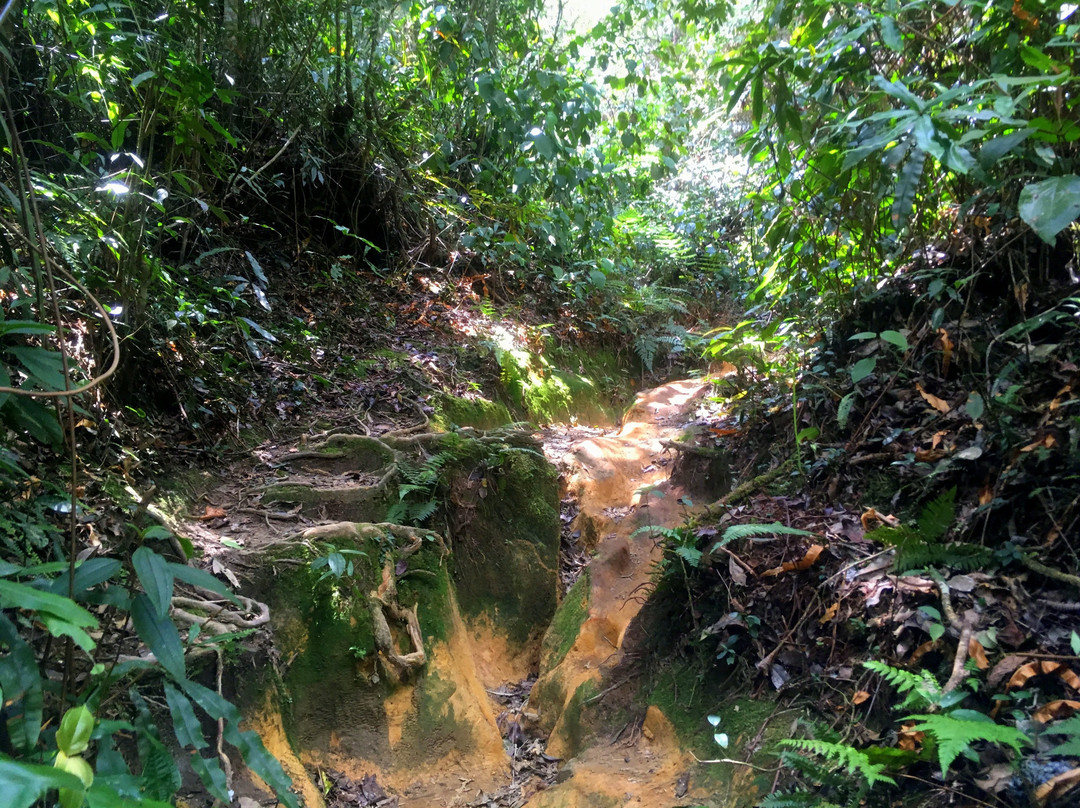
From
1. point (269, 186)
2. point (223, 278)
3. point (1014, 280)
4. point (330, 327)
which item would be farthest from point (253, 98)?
point (1014, 280)

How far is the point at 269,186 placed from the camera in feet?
21.0

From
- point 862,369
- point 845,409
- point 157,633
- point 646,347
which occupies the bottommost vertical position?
point 646,347

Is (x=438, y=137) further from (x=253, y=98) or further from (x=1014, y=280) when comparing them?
(x=1014, y=280)

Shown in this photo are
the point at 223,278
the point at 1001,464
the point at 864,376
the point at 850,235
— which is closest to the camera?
the point at 1001,464

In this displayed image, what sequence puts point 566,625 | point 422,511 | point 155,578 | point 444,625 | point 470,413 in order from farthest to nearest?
point 470,413, point 566,625, point 422,511, point 444,625, point 155,578

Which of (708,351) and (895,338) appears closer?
(895,338)

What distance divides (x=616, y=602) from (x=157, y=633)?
3226mm

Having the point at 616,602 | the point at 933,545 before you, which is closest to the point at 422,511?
the point at 616,602

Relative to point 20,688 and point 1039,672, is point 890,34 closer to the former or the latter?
point 1039,672

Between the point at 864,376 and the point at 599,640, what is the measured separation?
2.35 m

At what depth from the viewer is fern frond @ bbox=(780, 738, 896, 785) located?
1.96 meters

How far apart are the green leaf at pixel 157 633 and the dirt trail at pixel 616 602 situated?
2232mm

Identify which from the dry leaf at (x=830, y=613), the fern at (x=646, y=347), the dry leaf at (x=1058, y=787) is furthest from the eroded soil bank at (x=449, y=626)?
the fern at (x=646, y=347)

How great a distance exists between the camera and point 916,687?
83.4 inches
